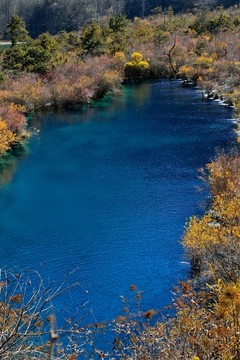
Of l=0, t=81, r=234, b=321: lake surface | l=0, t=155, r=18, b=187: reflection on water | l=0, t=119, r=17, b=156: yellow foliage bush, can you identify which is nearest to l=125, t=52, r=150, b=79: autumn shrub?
l=0, t=81, r=234, b=321: lake surface

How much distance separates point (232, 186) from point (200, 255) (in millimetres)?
4680

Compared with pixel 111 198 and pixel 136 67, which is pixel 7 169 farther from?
pixel 136 67

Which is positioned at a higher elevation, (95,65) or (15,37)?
(15,37)

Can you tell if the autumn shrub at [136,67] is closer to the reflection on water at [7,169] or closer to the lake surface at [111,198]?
the lake surface at [111,198]

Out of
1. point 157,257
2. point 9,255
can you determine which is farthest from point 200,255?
point 9,255

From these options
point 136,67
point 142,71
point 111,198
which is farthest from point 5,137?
point 142,71

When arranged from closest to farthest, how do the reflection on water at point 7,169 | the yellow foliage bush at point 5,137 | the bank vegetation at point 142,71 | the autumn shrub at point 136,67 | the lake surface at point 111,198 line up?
the lake surface at point 111,198 < the bank vegetation at point 142,71 < the reflection on water at point 7,169 < the yellow foliage bush at point 5,137 < the autumn shrub at point 136,67

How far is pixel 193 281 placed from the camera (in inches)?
685

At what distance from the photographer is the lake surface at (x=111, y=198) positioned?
1902 centimetres

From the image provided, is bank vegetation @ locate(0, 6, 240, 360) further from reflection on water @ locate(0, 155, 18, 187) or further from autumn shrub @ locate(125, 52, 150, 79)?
reflection on water @ locate(0, 155, 18, 187)

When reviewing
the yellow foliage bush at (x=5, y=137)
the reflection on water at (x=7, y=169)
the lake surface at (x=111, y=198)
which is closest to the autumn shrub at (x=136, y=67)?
the lake surface at (x=111, y=198)

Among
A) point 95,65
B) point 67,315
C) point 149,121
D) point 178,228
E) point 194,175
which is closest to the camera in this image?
point 67,315

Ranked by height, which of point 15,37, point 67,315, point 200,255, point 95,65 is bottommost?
point 67,315

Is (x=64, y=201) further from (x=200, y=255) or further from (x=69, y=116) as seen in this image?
(x=69, y=116)
